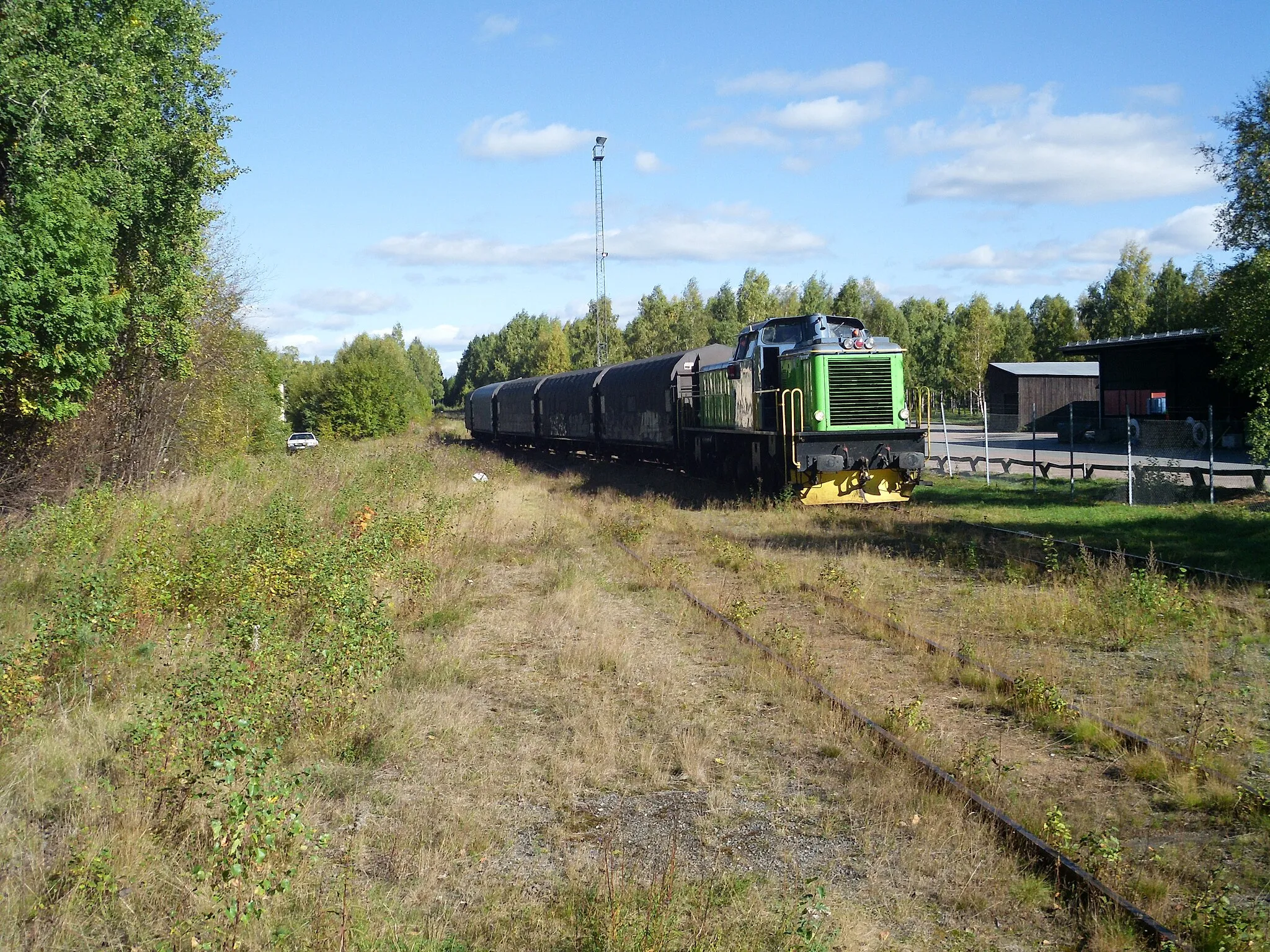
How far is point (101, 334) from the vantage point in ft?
46.2

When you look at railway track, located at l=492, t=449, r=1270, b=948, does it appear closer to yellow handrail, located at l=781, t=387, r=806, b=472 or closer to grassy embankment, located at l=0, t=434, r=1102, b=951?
grassy embankment, located at l=0, t=434, r=1102, b=951

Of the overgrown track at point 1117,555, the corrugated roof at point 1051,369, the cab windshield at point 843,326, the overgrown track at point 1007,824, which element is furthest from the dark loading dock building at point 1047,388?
the overgrown track at point 1007,824

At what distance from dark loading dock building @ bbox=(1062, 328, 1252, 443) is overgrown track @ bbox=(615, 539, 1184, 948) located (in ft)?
96.3

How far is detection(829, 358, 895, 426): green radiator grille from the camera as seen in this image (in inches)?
706

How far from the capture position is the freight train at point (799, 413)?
17.8 meters

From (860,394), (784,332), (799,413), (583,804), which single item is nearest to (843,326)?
(784,332)

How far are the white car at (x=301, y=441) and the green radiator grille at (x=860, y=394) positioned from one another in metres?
32.1

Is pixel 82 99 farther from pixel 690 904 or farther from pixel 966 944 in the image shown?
pixel 966 944

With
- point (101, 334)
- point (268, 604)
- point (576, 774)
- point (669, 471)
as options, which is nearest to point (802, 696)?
point (576, 774)

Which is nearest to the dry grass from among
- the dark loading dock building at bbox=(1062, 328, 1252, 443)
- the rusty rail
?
the rusty rail

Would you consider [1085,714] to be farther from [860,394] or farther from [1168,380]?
[1168,380]

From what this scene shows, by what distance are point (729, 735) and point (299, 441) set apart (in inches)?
1766

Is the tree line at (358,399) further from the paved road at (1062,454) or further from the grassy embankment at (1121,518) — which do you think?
the grassy embankment at (1121,518)

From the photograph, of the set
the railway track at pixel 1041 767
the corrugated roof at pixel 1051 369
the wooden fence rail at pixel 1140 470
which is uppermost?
the corrugated roof at pixel 1051 369
